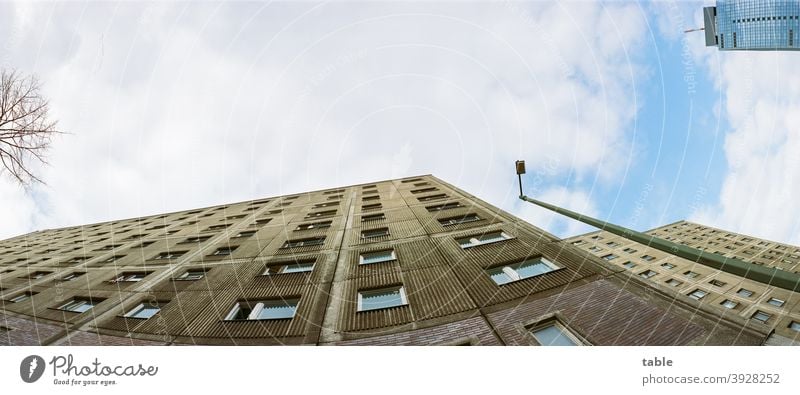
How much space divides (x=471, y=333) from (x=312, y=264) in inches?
322

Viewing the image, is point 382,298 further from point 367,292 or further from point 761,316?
point 761,316

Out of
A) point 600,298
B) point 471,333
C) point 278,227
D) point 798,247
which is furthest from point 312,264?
point 798,247

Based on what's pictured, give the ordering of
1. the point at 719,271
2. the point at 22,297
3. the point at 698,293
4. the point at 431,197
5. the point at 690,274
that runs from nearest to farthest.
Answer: the point at 22,297 < the point at 431,197 < the point at 698,293 < the point at 690,274 < the point at 719,271

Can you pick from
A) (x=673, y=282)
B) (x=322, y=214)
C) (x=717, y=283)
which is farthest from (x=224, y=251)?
(x=717, y=283)

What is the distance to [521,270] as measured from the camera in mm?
11305

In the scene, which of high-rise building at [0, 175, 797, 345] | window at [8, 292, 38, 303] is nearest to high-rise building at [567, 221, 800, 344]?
high-rise building at [0, 175, 797, 345]

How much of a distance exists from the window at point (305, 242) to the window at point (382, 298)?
5.92 m

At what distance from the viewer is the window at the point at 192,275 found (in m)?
13.4

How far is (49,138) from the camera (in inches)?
364

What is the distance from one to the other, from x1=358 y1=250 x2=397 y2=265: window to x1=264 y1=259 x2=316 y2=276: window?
7.35 ft

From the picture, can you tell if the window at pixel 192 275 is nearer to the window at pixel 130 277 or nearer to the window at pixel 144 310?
the window at pixel 144 310

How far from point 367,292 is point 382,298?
2.23 feet

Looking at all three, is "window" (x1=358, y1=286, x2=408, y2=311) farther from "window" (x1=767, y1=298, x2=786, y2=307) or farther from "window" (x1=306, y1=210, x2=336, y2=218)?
"window" (x1=767, y1=298, x2=786, y2=307)

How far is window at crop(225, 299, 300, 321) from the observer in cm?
1015
